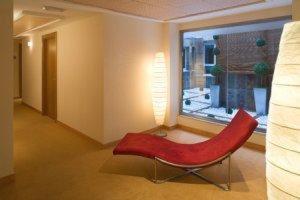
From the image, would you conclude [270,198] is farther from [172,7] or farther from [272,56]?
[272,56]

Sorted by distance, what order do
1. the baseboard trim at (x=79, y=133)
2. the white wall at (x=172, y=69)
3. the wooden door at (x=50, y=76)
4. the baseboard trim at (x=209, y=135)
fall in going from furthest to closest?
the wooden door at (x=50, y=76), the white wall at (x=172, y=69), the baseboard trim at (x=79, y=133), the baseboard trim at (x=209, y=135)

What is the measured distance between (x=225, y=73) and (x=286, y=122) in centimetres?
461

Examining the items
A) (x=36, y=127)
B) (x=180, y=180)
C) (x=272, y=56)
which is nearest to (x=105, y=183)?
(x=180, y=180)

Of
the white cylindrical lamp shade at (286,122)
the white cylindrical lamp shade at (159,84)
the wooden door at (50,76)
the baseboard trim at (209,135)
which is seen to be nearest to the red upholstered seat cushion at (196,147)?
the baseboard trim at (209,135)

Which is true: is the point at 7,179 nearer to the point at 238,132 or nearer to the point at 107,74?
the point at 107,74

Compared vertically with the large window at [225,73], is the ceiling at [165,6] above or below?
above

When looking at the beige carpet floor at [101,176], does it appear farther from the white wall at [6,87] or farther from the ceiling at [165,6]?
the ceiling at [165,6]

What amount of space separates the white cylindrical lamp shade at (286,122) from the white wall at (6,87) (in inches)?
109

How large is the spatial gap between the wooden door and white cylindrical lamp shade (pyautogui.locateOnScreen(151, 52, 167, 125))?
2.56m

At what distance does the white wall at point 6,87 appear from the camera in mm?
2789

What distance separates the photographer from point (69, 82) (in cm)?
516

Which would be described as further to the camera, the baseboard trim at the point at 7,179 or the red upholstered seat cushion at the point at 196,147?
the baseboard trim at the point at 7,179

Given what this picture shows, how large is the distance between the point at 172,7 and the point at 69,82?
264cm

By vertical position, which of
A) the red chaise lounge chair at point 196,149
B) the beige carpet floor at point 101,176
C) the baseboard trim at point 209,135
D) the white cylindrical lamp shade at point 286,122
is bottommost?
the beige carpet floor at point 101,176
